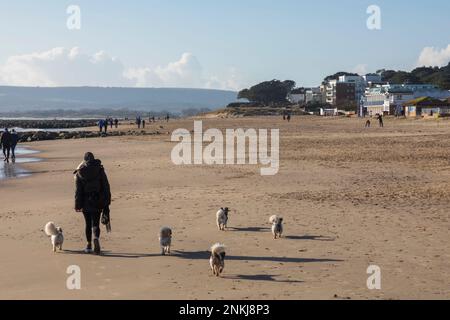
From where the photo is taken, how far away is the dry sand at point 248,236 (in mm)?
7652

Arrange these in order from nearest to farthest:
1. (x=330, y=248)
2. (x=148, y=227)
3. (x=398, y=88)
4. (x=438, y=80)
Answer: (x=330, y=248) → (x=148, y=227) → (x=398, y=88) → (x=438, y=80)

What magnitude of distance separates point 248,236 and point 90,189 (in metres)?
2.81

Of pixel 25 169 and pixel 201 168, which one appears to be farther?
pixel 25 169

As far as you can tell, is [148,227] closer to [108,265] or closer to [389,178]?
[108,265]

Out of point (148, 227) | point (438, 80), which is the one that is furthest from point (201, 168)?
point (438, 80)

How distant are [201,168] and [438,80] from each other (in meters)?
132

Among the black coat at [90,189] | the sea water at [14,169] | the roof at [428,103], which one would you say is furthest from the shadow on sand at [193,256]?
the roof at [428,103]

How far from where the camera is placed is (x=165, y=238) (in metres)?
9.32

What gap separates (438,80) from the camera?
470ft

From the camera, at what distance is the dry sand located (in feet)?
25.1

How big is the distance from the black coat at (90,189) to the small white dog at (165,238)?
3.80ft

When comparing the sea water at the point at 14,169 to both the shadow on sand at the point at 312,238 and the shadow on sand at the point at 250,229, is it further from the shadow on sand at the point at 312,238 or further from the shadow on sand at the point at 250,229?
the shadow on sand at the point at 312,238

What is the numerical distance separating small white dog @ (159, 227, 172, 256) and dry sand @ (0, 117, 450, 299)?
22 cm

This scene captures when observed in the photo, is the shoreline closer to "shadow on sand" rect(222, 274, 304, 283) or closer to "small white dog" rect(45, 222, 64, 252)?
"small white dog" rect(45, 222, 64, 252)
